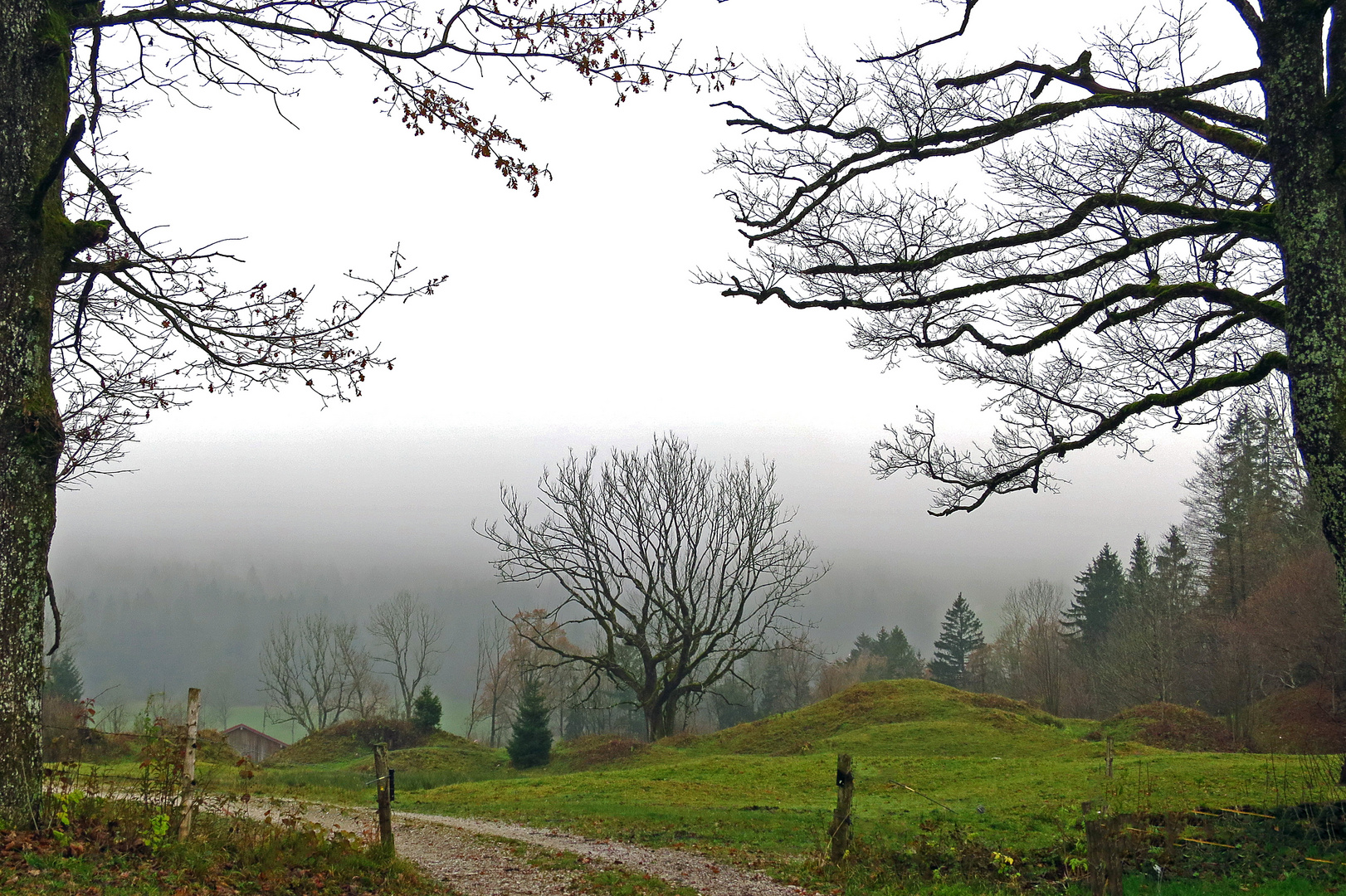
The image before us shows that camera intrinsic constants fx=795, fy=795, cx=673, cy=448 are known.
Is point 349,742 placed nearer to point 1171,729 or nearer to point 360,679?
point 360,679

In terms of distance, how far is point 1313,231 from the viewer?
20.7 ft

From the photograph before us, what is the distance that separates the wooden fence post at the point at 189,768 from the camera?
20.4 ft

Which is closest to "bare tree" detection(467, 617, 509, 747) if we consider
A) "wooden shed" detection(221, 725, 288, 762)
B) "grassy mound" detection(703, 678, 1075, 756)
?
"wooden shed" detection(221, 725, 288, 762)

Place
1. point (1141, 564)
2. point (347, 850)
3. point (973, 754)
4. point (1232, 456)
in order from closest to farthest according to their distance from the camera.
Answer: point (347, 850)
point (973, 754)
point (1232, 456)
point (1141, 564)

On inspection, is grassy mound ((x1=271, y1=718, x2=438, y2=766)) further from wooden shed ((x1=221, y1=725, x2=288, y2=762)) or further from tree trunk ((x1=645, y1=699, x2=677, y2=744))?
wooden shed ((x1=221, y1=725, x2=288, y2=762))

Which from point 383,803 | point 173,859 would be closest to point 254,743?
point 383,803

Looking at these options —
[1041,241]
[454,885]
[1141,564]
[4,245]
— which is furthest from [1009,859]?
[1141,564]

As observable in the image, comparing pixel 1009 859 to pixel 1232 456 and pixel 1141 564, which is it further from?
pixel 1141 564

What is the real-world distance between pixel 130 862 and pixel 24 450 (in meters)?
2.95

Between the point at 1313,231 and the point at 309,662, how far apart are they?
69.8 meters

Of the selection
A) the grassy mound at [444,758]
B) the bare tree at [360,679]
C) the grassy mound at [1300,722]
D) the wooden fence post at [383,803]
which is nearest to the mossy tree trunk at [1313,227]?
the wooden fence post at [383,803]

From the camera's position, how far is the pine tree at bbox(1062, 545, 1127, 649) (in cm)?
5766

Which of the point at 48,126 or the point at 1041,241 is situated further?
the point at 1041,241

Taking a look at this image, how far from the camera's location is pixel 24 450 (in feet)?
18.3
